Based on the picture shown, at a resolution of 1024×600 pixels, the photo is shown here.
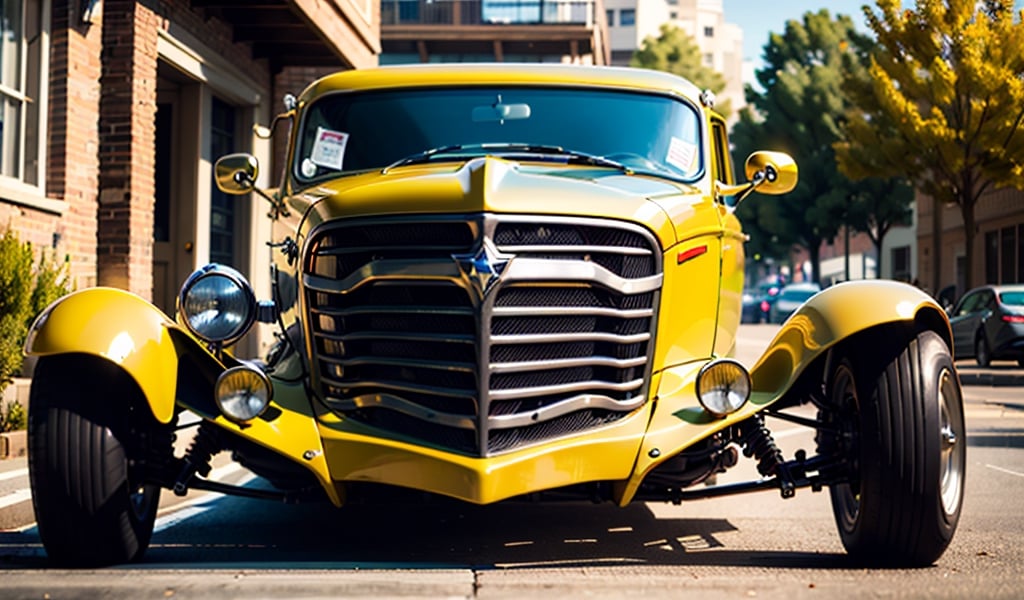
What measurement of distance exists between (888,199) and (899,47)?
2490cm

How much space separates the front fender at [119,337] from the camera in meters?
4.95

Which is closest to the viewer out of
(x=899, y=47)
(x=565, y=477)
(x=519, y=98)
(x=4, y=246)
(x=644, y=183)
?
(x=565, y=477)

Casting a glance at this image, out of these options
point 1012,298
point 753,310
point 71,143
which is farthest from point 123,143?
point 753,310

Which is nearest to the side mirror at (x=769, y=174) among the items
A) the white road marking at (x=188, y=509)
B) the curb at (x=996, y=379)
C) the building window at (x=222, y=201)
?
the white road marking at (x=188, y=509)

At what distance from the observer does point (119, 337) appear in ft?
16.5

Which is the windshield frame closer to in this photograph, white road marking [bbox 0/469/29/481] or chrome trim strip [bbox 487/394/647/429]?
chrome trim strip [bbox 487/394/647/429]

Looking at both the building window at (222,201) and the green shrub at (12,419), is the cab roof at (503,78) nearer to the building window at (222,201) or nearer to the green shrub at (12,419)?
the green shrub at (12,419)

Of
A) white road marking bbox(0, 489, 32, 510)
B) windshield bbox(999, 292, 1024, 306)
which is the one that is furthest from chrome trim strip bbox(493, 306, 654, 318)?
windshield bbox(999, 292, 1024, 306)

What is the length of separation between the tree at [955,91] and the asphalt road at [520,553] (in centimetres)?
1875

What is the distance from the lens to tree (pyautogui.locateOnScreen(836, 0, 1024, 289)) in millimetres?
25594

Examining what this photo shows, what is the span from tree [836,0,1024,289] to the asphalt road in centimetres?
1875

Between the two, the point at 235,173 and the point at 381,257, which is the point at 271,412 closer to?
the point at 381,257

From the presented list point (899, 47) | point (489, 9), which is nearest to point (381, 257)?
point (899, 47)

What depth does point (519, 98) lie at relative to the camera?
662cm
